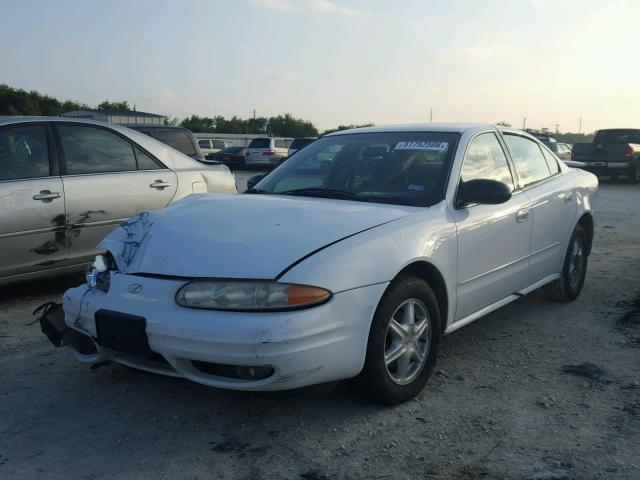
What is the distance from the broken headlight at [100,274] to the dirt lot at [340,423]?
0.62 metres

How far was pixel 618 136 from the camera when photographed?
2059cm

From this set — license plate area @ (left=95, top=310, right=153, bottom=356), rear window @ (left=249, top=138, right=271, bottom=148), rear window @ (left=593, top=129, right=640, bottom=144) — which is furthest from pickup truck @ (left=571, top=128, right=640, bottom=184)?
license plate area @ (left=95, top=310, right=153, bottom=356)

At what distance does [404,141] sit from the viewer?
410cm

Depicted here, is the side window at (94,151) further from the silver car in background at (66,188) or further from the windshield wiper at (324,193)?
the windshield wiper at (324,193)

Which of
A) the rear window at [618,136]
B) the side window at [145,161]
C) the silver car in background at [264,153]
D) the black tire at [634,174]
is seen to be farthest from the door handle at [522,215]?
the silver car in background at [264,153]

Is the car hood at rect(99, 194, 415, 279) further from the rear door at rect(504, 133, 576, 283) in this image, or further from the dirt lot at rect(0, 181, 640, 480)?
the rear door at rect(504, 133, 576, 283)

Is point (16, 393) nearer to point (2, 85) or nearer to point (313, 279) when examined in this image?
point (313, 279)

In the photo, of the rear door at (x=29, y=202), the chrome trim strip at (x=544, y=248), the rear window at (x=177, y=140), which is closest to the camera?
the chrome trim strip at (x=544, y=248)

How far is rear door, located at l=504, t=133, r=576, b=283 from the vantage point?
451 cm

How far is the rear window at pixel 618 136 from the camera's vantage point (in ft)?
66.7

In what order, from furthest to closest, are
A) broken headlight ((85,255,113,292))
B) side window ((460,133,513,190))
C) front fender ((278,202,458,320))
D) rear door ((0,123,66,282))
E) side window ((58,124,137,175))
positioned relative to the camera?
side window ((58,124,137,175)), rear door ((0,123,66,282)), side window ((460,133,513,190)), broken headlight ((85,255,113,292)), front fender ((278,202,458,320))

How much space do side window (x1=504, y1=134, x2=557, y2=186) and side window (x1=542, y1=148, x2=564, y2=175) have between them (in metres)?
0.06

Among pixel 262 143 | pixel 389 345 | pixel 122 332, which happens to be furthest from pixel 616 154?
pixel 122 332

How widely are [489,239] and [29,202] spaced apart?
343 centimetres
